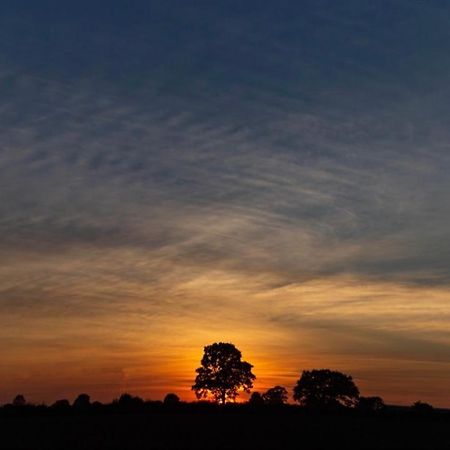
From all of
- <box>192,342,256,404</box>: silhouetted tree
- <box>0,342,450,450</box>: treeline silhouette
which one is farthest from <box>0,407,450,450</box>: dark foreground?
<box>192,342,256,404</box>: silhouetted tree

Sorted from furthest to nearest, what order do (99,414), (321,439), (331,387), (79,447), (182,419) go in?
(331,387) < (99,414) < (182,419) < (321,439) < (79,447)

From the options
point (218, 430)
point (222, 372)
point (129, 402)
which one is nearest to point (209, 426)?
point (218, 430)

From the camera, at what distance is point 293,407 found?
62031 mm

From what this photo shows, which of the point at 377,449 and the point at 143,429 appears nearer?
the point at 377,449

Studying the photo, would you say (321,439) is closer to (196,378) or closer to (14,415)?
(14,415)

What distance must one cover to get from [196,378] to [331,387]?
26.2 metres

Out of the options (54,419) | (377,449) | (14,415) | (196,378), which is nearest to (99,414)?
(54,419)

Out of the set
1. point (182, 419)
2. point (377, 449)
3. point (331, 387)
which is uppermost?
point (331, 387)

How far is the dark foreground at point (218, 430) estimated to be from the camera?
4062cm

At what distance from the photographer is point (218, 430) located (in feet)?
151

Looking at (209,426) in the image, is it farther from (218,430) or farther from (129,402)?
(129,402)

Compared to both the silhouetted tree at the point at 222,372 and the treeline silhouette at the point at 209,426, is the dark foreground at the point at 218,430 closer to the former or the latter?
the treeline silhouette at the point at 209,426

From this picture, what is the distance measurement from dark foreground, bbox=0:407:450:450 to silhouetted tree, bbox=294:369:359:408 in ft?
222

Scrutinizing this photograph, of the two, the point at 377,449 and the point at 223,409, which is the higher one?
the point at 223,409
